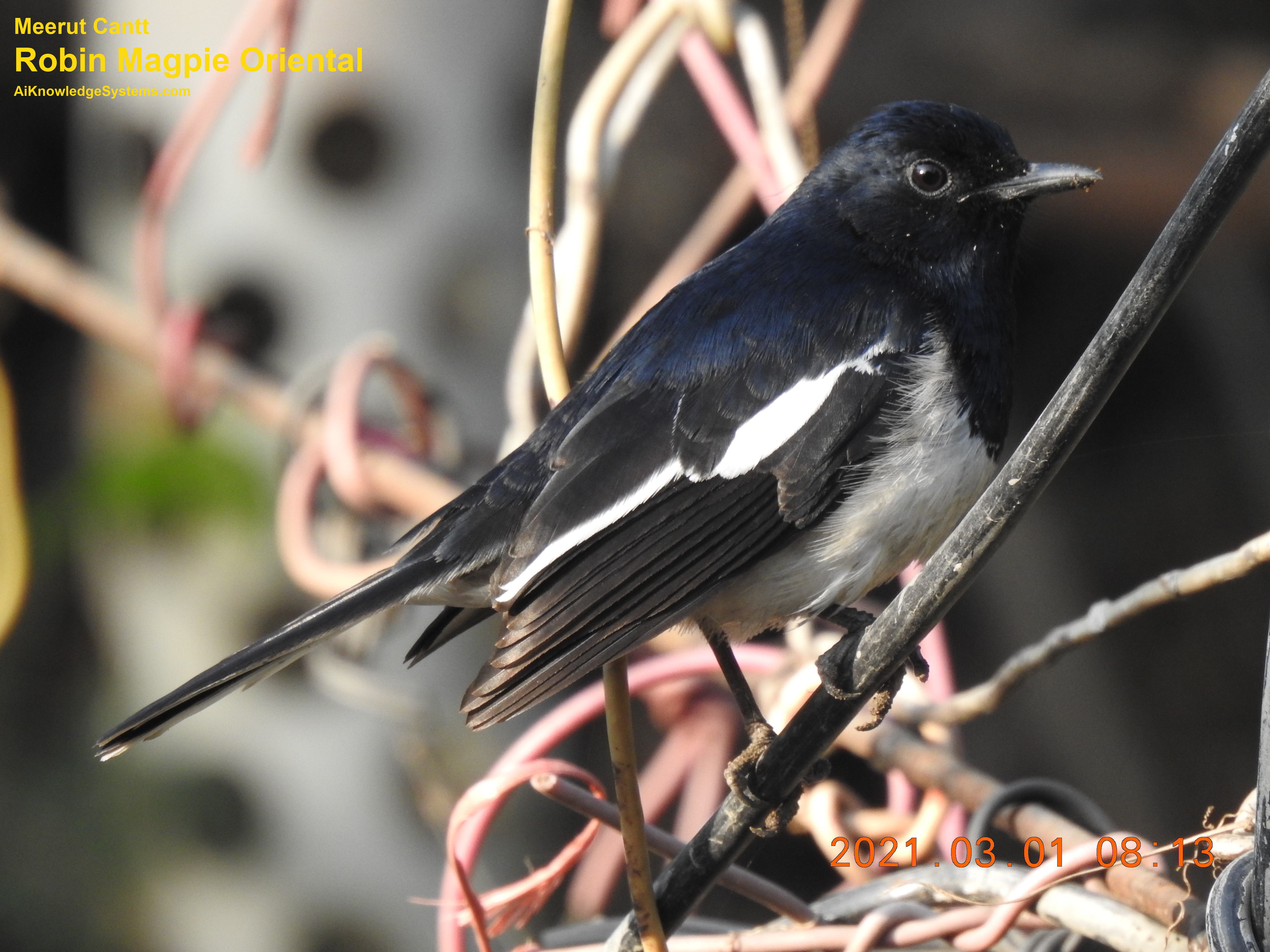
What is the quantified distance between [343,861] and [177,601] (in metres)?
0.74

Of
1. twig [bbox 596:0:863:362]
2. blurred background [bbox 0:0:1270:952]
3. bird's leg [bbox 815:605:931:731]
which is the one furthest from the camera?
blurred background [bbox 0:0:1270:952]

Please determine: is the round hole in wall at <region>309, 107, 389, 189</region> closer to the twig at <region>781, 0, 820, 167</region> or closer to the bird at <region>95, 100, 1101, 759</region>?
the twig at <region>781, 0, 820, 167</region>

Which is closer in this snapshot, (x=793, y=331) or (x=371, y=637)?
(x=793, y=331)

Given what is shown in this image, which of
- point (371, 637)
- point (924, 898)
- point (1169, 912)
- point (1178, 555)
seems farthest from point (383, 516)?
point (1178, 555)

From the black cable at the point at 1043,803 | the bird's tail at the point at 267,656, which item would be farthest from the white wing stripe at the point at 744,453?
the black cable at the point at 1043,803

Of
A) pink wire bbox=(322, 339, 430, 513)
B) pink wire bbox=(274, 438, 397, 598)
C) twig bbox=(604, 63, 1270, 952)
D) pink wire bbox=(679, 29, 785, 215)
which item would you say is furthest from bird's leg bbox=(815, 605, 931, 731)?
pink wire bbox=(322, 339, 430, 513)

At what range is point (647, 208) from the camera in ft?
13.7

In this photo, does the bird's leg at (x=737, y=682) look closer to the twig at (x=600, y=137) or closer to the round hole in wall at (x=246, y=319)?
the twig at (x=600, y=137)

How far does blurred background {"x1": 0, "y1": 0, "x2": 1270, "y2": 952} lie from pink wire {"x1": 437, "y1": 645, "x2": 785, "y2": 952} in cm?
60

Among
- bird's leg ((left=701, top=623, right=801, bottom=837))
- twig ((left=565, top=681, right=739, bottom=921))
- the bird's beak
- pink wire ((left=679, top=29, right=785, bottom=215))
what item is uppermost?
pink wire ((left=679, top=29, right=785, bottom=215))

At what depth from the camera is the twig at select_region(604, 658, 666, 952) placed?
125 cm

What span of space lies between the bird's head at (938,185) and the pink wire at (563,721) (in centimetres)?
70

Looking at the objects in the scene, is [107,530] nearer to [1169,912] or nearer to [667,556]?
[667,556]

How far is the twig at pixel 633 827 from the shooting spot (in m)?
1.25
